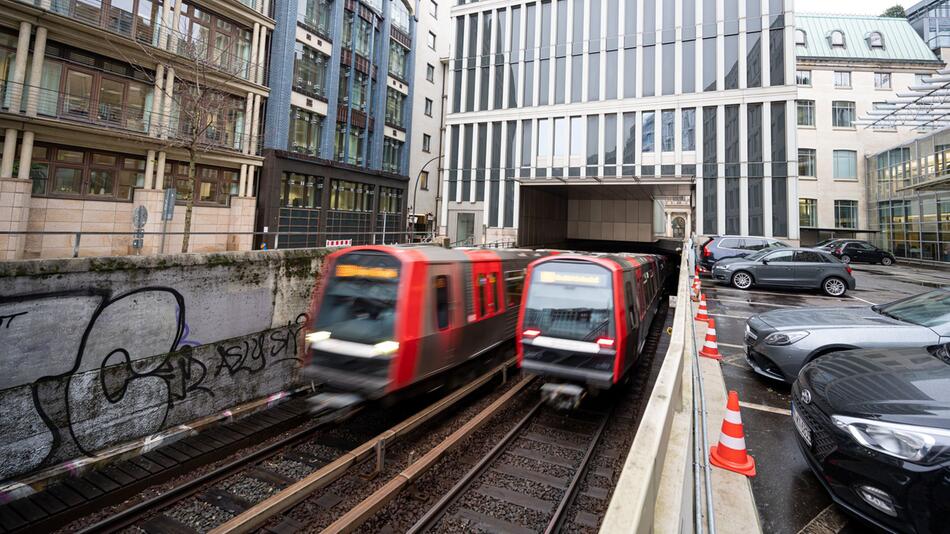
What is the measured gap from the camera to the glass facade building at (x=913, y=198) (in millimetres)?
25844

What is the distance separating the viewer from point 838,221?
38.1m

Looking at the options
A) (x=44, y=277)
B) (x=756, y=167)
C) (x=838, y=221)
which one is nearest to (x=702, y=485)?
(x=44, y=277)

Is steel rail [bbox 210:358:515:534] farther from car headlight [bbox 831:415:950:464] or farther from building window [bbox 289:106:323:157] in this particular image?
building window [bbox 289:106:323:157]

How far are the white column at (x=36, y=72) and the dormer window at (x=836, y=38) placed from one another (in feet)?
200

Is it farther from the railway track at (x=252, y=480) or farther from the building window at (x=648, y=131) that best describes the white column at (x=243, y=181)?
the building window at (x=648, y=131)

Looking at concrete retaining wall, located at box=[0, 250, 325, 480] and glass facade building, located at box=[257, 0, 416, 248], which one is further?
glass facade building, located at box=[257, 0, 416, 248]

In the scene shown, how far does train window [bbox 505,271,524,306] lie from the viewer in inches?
394

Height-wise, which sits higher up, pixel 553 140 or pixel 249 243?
pixel 553 140

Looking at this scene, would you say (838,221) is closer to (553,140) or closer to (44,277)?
(553,140)

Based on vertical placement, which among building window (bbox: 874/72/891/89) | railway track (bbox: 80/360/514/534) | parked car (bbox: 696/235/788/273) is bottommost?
railway track (bbox: 80/360/514/534)

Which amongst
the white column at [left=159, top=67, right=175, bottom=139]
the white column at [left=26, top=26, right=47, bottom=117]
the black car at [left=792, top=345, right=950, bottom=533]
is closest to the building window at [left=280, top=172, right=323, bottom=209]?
the white column at [left=159, top=67, right=175, bottom=139]

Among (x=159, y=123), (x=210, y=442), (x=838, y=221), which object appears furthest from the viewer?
(x=838, y=221)

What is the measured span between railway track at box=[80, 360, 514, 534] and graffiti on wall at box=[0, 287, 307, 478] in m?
2.05

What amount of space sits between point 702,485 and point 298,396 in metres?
8.26
